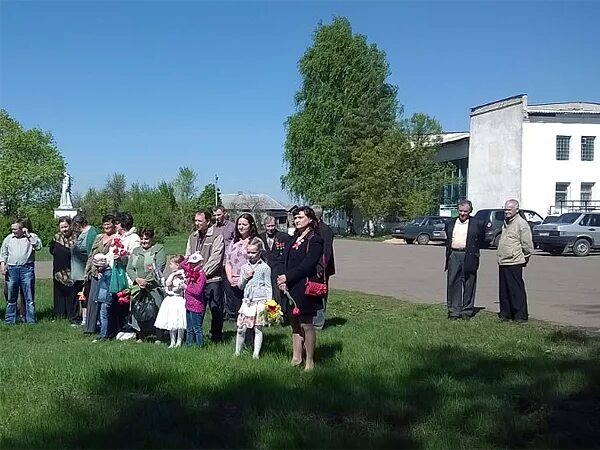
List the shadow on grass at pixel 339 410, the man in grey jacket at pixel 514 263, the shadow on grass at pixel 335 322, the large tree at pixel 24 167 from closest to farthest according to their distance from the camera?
the shadow on grass at pixel 339 410 < the shadow on grass at pixel 335 322 < the man in grey jacket at pixel 514 263 < the large tree at pixel 24 167

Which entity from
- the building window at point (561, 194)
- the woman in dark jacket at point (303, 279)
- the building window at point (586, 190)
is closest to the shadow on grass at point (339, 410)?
the woman in dark jacket at point (303, 279)

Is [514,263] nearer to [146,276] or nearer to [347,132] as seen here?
[146,276]

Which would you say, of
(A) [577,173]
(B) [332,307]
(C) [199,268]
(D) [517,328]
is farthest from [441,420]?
(A) [577,173]

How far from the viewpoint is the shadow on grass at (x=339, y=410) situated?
5628mm

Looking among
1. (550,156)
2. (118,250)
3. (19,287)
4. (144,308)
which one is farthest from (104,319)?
(550,156)

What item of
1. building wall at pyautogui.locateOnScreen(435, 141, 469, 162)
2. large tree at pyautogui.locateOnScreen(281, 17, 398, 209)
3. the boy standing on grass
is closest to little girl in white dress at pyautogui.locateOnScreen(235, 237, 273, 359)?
the boy standing on grass

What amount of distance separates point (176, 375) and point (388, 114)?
55333mm

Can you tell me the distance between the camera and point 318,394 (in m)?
6.84

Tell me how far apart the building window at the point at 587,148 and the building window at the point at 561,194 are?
7.90ft

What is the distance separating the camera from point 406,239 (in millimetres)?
47188

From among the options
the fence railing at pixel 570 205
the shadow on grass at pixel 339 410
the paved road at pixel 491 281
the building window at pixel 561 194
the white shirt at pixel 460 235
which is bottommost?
the shadow on grass at pixel 339 410

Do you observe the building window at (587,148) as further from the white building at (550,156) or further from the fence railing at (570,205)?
the fence railing at (570,205)

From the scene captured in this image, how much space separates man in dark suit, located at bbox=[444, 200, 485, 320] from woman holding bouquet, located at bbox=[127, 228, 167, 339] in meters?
5.08

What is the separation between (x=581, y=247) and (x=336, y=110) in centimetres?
3118
